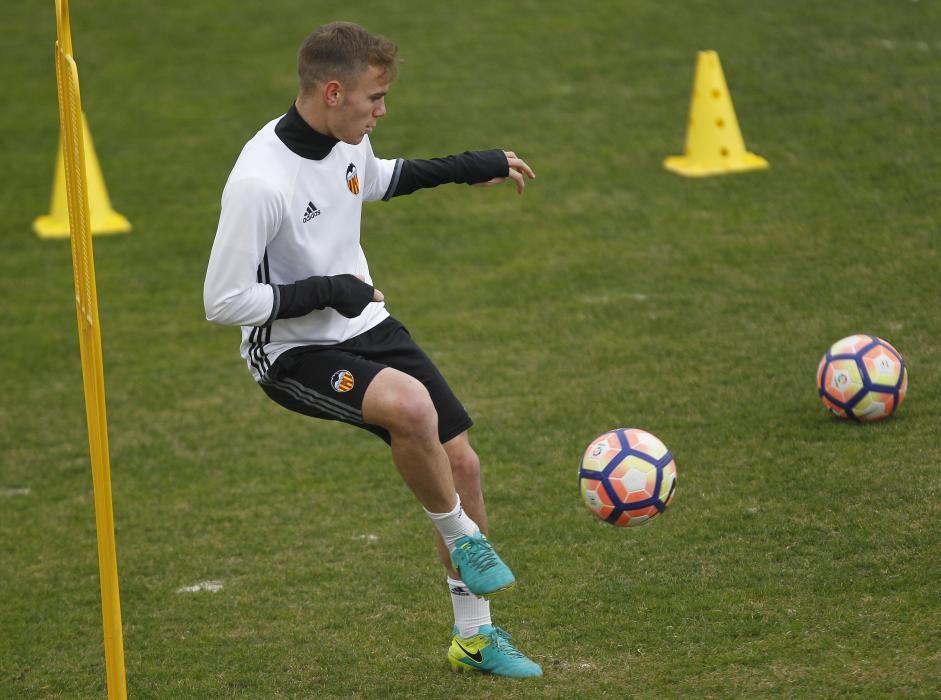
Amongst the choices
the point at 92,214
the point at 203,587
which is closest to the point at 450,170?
the point at 203,587

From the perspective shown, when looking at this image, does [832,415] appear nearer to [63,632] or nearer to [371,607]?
[371,607]

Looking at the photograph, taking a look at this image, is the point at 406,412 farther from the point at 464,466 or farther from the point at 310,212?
the point at 310,212

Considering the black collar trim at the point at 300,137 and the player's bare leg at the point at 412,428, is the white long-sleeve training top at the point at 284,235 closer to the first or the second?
the black collar trim at the point at 300,137

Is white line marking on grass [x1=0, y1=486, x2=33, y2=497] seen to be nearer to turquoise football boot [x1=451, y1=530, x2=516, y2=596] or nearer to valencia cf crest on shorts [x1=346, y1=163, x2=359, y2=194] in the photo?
valencia cf crest on shorts [x1=346, y1=163, x2=359, y2=194]

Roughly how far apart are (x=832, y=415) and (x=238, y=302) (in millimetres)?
3730

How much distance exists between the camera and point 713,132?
36.6 ft

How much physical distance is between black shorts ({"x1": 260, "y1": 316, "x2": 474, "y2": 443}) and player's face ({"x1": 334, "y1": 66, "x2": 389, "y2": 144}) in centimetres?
77

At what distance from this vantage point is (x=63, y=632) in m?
5.55

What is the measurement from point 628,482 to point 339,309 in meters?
1.40

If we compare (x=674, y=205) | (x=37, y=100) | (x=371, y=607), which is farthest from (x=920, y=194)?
(x=37, y=100)

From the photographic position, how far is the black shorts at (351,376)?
15.0ft

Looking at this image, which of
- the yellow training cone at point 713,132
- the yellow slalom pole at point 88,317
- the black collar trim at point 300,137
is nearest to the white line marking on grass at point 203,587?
Result: the yellow slalom pole at point 88,317

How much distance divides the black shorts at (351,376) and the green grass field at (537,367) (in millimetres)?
1023

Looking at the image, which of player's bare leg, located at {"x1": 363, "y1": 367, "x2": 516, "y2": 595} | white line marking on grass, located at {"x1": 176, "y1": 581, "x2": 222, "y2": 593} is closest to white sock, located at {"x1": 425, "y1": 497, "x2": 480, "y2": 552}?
player's bare leg, located at {"x1": 363, "y1": 367, "x2": 516, "y2": 595}
